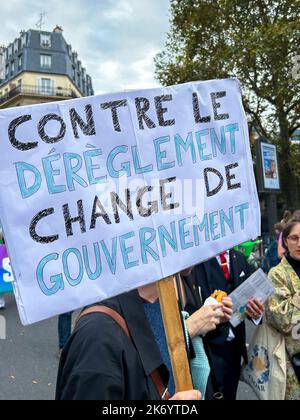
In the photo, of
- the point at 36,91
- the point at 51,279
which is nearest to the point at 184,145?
the point at 51,279

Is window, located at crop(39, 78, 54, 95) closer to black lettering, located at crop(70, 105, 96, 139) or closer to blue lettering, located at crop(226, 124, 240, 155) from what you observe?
blue lettering, located at crop(226, 124, 240, 155)

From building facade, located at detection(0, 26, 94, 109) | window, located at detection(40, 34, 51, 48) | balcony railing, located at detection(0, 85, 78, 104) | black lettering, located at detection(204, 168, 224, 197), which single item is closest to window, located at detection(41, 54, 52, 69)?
building facade, located at detection(0, 26, 94, 109)

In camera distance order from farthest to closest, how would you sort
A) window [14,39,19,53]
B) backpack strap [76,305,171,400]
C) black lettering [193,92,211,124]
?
1. window [14,39,19,53]
2. black lettering [193,92,211,124]
3. backpack strap [76,305,171,400]

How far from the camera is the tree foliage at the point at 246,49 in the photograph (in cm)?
1314

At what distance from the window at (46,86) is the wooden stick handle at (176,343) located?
62.8 metres

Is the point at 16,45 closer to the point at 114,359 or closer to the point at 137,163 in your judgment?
the point at 137,163

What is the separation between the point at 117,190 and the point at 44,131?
0.28 meters

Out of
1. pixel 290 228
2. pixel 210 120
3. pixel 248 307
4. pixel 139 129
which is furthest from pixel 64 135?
pixel 290 228

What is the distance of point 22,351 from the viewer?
5.04m

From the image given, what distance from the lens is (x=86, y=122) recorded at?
1.39 metres

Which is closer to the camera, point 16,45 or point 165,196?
point 165,196

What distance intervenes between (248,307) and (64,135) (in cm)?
146

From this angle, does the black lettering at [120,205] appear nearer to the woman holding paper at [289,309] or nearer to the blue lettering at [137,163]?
the blue lettering at [137,163]

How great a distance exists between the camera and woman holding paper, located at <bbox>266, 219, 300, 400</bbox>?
2.41m
